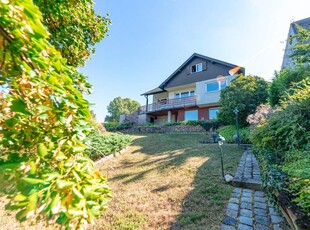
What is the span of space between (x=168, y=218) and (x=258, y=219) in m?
1.56

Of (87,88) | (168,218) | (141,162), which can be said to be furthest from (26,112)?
(141,162)

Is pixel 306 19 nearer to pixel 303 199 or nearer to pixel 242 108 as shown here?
pixel 242 108

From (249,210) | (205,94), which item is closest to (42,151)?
(249,210)

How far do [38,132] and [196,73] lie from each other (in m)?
21.2

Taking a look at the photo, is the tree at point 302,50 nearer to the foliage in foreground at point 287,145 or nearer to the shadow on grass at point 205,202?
the foliage in foreground at point 287,145

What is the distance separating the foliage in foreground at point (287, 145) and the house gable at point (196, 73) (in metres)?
15.4

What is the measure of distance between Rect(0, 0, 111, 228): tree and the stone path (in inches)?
110

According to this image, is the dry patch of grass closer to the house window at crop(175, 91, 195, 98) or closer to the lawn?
the lawn

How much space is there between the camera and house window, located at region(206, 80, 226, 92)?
59.2 feet

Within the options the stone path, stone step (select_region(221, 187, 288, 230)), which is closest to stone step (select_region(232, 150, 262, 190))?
the stone path

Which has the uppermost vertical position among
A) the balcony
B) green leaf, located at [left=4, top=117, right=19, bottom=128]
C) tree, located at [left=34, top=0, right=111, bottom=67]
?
the balcony

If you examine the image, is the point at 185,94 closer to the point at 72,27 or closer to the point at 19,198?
the point at 72,27

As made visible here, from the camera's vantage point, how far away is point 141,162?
6.82 metres

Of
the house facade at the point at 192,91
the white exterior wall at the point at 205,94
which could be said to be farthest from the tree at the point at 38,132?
the white exterior wall at the point at 205,94
